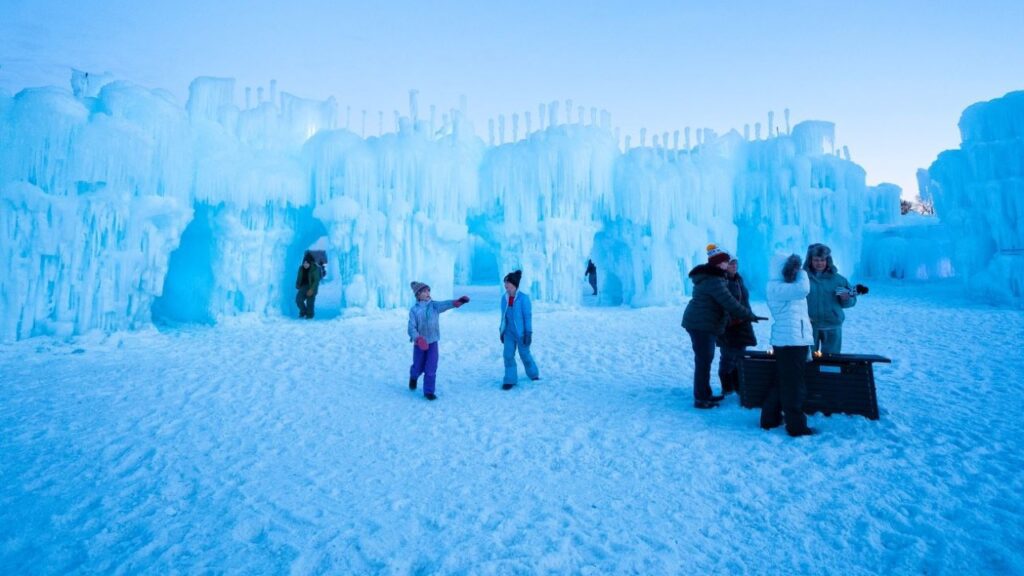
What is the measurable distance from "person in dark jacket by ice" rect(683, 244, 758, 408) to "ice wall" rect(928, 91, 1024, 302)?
13.5m

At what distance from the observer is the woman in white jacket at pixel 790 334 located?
3805mm

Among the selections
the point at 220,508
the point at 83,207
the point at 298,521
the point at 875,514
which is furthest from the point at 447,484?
the point at 83,207

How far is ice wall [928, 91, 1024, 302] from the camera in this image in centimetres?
1327

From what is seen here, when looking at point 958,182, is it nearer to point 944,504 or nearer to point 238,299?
point 944,504

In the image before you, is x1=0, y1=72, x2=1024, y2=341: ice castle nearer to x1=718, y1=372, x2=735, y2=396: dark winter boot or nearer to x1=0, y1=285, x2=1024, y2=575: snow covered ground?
Answer: x1=0, y1=285, x2=1024, y2=575: snow covered ground

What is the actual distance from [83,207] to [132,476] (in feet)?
28.8

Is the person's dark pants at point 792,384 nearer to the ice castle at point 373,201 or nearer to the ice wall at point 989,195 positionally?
the ice castle at point 373,201

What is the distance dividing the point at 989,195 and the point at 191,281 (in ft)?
74.2

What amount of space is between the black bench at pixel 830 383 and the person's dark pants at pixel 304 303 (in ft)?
38.7

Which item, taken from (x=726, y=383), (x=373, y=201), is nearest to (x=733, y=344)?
(x=726, y=383)

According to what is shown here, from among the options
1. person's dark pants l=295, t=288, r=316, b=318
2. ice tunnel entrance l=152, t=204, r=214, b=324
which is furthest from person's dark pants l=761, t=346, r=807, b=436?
ice tunnel entrance l=152, t=204, r=214, b=324

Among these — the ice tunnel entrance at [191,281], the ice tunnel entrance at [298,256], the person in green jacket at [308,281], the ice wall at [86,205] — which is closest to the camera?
the ice wall at [86,205]

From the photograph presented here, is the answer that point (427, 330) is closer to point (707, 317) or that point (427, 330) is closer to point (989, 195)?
point (707, 317)

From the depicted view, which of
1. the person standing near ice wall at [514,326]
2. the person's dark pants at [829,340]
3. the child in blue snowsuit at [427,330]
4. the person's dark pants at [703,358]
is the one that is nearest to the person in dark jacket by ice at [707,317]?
the person's dark pants at [703,358]
